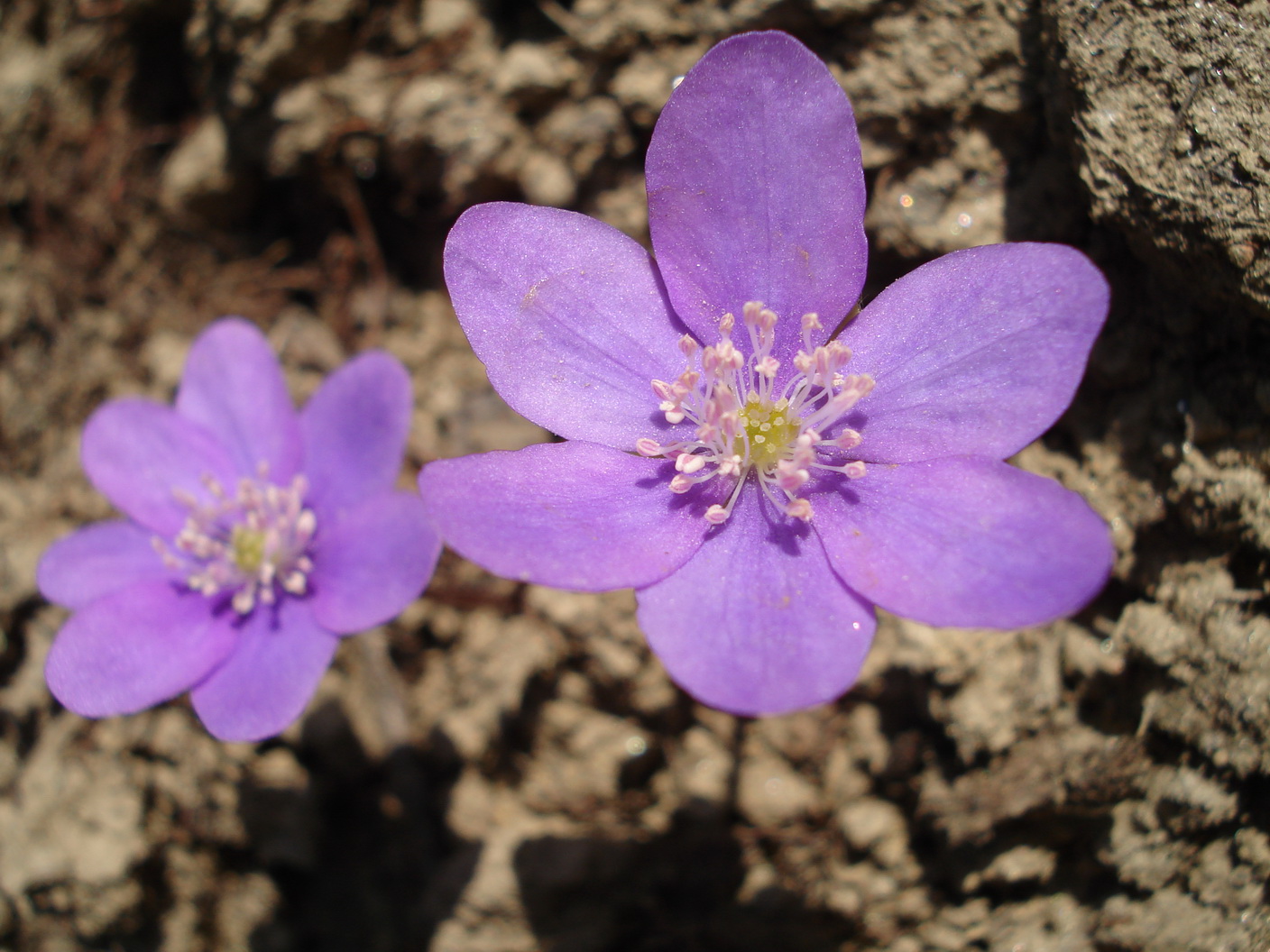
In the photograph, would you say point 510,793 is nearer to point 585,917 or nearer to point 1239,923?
point 585,917

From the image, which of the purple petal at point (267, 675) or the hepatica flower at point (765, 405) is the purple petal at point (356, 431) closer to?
the purple petal at point (267, 675)

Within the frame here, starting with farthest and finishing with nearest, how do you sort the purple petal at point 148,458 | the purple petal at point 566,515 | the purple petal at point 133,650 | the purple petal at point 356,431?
1. the purple petal at point 148,458
2. the purple petal at point 356,431
3. the purple petal at point 133,650
4. the purple petal at point 566,515

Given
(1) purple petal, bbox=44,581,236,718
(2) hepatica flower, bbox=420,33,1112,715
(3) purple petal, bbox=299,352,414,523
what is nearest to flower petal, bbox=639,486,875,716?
(2) hepatica flower, bbox=420,33,1112,715

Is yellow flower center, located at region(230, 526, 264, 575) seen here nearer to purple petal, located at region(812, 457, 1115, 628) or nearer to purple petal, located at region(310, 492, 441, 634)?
purple petal, located at region(310, 492, 441, 634)

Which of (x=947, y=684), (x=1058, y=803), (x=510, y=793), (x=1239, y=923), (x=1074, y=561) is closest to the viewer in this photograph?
(x=1074, y=561)

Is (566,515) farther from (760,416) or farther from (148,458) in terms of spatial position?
(148,458)

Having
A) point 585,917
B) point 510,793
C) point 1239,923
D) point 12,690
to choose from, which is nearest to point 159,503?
point 12,690

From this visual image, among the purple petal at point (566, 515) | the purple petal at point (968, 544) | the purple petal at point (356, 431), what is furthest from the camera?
the purple petal at point (356, 431)

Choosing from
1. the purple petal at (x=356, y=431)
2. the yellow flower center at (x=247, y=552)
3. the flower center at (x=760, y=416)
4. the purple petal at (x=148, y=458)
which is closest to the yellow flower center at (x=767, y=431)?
the flower center at (x=760, y=416)
